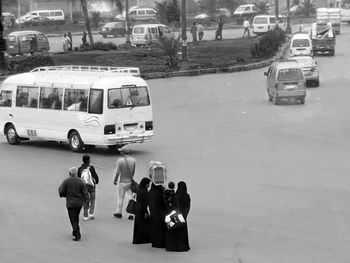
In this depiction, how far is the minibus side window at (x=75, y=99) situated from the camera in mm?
31217

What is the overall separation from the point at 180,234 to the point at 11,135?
1771 centimetres

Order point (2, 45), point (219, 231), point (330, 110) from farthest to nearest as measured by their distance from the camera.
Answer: point (2, 45) < point (330, 110) < point (219, 231)

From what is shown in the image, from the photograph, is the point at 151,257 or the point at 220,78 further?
the point at 220,78

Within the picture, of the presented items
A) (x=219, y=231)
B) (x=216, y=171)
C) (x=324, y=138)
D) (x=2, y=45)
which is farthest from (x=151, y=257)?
(x=2, y=45)

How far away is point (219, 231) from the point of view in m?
18.8

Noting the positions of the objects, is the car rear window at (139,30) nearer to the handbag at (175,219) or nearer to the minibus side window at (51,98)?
the minibus side window at (51,98)

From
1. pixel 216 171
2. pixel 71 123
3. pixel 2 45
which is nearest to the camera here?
pixel 216 171

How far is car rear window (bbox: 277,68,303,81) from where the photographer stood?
1715 inches

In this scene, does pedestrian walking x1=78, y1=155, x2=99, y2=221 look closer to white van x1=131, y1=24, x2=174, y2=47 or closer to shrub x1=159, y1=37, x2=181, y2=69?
shrub x1=159, y1=37, x2=181, y2=69

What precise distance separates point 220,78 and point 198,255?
127 feet

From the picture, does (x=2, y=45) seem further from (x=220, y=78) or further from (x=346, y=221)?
(x=346, y=221)

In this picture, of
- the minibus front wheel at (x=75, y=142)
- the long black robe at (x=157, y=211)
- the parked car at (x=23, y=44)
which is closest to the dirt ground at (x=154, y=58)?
the parked car at (x=23, y=44)

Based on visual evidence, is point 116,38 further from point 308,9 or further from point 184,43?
point 308,9

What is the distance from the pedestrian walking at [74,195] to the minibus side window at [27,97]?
15.1 metres
